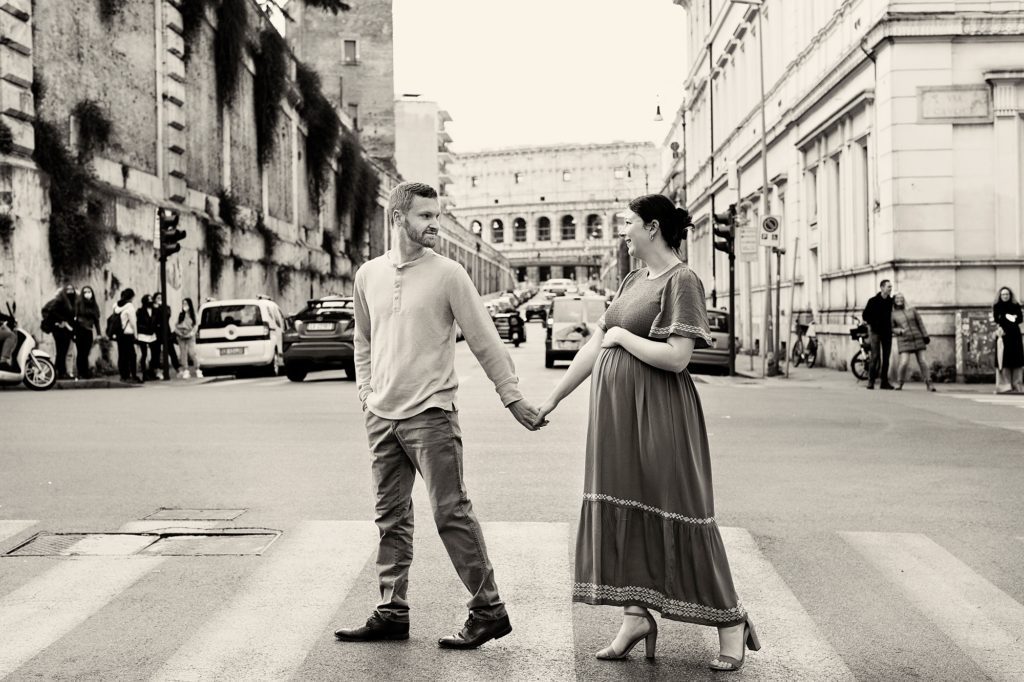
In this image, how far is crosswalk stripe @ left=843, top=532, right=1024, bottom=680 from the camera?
16.4ft

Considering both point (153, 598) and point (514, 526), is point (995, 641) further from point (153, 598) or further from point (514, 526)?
point (153, 598)

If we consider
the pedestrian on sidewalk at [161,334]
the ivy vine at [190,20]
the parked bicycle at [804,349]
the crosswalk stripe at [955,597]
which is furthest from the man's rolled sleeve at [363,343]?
the ivy vine at [190,20]

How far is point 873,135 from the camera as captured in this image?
2434cm

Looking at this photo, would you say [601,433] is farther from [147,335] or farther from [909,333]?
[147,335]

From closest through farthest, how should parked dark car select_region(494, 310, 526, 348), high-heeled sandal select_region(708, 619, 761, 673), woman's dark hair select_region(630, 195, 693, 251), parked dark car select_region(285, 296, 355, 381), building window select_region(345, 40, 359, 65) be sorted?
high-heeled sandal select_region(708, 619, 761, 673)
woman's dark hair select_region(630, 195, 693, 251)
parked dark car select_region(285, 296, 355, 381)
parked dark car select_region(494, 310, 526, 348)
building window select_region(345, 40, 359, 65)

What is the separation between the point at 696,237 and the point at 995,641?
176 feet

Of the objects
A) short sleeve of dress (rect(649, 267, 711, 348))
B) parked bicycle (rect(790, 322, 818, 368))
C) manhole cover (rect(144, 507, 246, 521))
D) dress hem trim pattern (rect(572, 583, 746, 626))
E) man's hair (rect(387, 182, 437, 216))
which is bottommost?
manhole cover (rect(144, 507, 246, 521))

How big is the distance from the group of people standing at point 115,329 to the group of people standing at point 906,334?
1281 cm

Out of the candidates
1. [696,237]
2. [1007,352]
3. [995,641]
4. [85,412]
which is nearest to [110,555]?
[995,641]

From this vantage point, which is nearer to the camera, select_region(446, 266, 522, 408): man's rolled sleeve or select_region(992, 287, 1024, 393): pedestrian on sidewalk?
select_region(446, 266, 522, 408): man's rolled sleeve

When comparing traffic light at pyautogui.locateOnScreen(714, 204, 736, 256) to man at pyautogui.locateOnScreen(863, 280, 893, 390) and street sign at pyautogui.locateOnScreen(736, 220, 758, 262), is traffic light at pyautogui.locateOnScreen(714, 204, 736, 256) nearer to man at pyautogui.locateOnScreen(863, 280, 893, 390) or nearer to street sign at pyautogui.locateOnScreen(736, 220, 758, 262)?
street sign at pyautogui.locateOnScreen(736, 220, 758, 262)

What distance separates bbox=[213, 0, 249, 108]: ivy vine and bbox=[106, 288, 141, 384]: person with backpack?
1301cm

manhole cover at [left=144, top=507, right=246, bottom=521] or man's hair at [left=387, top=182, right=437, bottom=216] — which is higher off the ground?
man's hair at [left=387, top=182, right=437, bottom=216]

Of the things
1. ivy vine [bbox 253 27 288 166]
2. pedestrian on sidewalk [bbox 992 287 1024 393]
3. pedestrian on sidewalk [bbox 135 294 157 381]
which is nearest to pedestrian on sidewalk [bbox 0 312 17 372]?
pedestrian on sidewalk [bbox 135 294 157 381]
